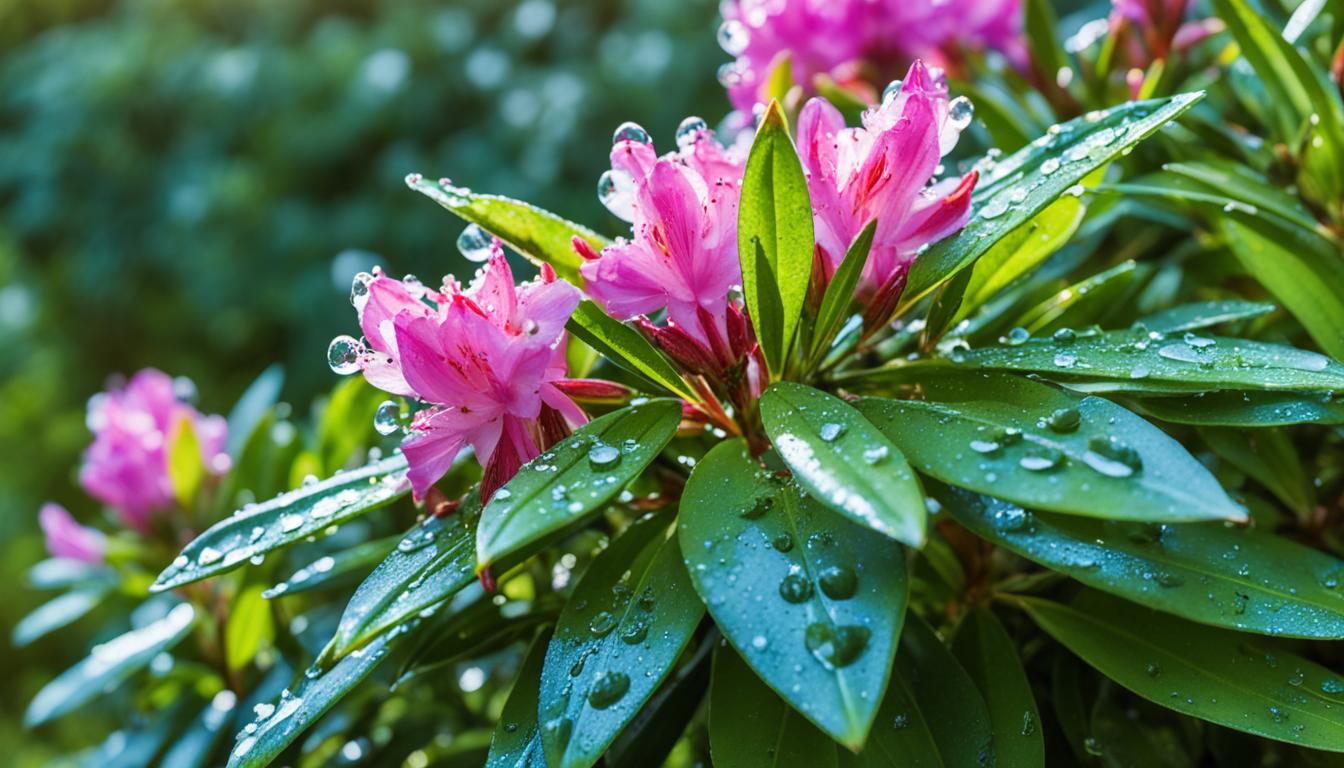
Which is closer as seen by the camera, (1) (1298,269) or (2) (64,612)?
(1) (1298,269)

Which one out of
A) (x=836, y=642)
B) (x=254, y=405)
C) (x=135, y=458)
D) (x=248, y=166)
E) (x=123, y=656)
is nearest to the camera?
(x=836, y=642)

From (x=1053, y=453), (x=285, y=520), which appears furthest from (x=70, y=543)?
(x=1053, y=453)

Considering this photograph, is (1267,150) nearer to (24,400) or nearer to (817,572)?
(817,572)

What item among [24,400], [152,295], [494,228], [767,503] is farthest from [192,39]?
[767,503]

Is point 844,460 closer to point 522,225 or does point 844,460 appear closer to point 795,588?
point 795,588

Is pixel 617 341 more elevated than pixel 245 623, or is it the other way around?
pixel 617 341
